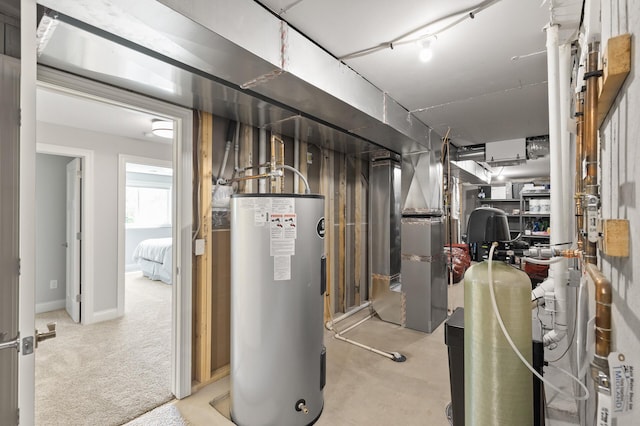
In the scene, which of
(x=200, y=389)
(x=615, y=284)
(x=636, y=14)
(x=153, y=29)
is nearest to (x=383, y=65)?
(x=153, y=29)

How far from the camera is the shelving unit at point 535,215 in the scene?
6.87 m

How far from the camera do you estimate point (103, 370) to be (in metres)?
2.60

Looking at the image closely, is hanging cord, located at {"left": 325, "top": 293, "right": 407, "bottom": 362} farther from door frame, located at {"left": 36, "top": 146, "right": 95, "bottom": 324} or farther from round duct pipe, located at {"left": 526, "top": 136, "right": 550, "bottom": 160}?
round duct pipe, located at {"left": 526, "top": 136, "right": 550, "bottom": 160}

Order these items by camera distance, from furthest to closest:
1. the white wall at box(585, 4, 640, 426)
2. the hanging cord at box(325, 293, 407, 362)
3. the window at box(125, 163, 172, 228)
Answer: the window at box(125, 163, 172, 228)
the hanging cord at box(325, 293, 407, 362)
the white wall at box(585, 4, 640, 426)

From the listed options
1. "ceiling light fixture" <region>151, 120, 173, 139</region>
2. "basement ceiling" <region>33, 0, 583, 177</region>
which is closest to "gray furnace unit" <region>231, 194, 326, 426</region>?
"basement ceiling" <region>33, 0, 583, 177</region>

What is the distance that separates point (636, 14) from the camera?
0.59 m

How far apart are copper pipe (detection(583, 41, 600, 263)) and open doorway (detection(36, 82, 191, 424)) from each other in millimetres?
2307

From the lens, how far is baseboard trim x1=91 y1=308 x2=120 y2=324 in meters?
3.68

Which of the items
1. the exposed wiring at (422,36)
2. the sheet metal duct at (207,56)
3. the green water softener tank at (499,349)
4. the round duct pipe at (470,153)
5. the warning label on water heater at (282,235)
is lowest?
the green water softener tank at (499,349)

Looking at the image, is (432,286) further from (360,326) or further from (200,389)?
(200,389)

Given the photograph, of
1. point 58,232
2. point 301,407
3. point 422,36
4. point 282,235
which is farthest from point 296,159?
point 58,232

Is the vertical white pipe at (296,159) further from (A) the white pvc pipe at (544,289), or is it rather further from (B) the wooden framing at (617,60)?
(B) the wooden framing at (617,60)

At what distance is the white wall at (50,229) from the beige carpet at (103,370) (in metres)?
0.27

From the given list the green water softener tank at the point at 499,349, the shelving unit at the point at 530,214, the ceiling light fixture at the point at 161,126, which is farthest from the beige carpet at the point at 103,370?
the shelving unit at the point at 530,214
